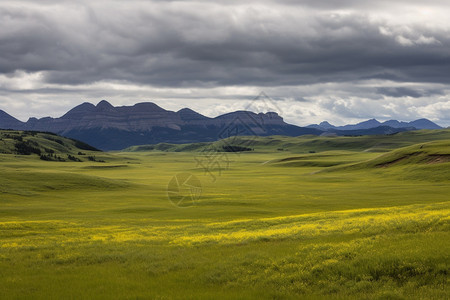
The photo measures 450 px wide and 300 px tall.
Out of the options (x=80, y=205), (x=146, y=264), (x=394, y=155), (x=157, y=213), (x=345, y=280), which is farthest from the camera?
(x=394, y=155)

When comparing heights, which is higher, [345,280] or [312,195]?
[345,280]

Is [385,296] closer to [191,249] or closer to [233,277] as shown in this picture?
[233,277]

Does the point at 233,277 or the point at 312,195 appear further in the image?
the point at 312,195

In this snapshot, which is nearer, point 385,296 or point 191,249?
point 385,296

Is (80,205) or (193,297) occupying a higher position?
(193,297)

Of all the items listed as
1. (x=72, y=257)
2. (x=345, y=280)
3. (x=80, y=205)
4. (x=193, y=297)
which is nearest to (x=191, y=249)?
(x=72, y=257)

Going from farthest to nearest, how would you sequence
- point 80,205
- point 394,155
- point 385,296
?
point 394,155 → point 80,205 → point 385,296

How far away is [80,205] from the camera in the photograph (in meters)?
67.9

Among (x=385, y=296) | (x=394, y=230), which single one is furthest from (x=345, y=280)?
(x=394, y=230)

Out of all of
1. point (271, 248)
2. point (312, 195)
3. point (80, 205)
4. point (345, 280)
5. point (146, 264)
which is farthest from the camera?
point (312, 195)

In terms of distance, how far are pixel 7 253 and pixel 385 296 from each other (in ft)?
75.0

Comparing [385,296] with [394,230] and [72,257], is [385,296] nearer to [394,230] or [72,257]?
[394,230]

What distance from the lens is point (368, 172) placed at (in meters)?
131

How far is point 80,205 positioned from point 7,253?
143 ft
